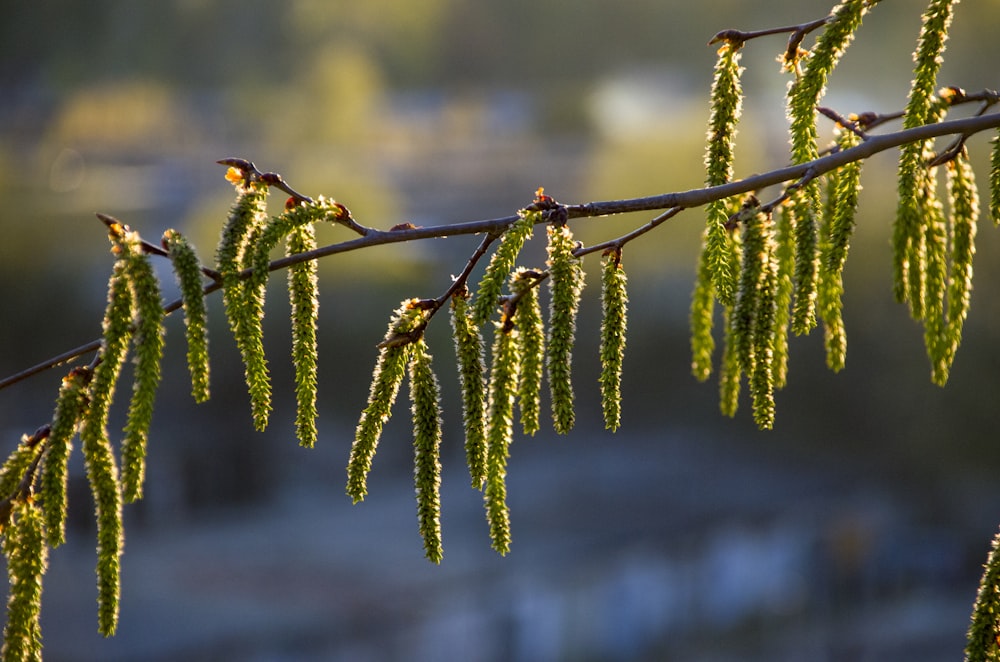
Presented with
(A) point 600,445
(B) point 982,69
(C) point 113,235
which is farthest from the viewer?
(A) point 600,445

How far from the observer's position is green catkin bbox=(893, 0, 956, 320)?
967 millimetres

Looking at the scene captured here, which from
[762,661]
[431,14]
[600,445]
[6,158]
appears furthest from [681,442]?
[6,158]

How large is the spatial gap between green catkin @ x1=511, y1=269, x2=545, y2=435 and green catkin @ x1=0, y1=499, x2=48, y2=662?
40 centimetres

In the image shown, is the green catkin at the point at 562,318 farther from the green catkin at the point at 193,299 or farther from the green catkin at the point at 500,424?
the green catkin at the point at 193,299

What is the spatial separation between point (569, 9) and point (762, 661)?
8611 millimetres

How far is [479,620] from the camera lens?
32.7ft

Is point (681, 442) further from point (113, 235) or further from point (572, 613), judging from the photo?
point (113, 235)

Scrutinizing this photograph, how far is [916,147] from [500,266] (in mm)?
413

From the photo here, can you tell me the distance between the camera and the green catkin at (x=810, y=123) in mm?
942

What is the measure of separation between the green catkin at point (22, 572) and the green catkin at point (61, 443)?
0.16 feet

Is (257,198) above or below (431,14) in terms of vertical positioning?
below

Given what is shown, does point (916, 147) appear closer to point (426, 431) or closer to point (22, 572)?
point (426, 431)

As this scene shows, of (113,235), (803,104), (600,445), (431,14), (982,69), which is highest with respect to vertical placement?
(431,14)

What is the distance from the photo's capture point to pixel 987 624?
0.91 m
